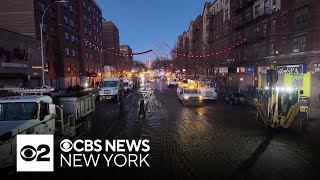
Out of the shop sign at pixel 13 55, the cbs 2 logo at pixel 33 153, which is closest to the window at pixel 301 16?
the cbs 2 logo at pixel 33 153

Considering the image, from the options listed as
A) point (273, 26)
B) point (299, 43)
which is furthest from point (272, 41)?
point (299, 43)

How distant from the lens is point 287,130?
47.2 feet

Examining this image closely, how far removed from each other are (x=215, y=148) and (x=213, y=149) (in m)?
0.19

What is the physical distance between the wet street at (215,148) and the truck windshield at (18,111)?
129 inches

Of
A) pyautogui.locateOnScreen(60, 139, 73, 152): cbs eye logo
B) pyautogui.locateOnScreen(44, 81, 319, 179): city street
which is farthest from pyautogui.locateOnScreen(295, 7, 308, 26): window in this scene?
pyautogui.locateOnScreen(60, 139, 73, 152): cbs eye logo

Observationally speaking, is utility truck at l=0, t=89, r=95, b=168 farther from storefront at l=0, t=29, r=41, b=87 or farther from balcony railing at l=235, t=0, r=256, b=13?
balcony railing at l=235, t=0, r=256, b=13

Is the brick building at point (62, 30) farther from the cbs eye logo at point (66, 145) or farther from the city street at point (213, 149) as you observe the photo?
the cbs eye logo at point (66, 145)

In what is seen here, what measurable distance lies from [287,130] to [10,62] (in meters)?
29.3

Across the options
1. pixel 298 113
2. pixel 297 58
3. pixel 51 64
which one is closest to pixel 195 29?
pixel 51 64

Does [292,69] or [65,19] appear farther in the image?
[65,19]

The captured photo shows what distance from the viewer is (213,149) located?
1067 centimetres

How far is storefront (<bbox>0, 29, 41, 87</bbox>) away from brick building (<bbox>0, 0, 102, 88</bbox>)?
5545 mm

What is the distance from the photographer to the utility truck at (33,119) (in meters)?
7.43

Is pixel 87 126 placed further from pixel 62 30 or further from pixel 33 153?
pixel 62 30
